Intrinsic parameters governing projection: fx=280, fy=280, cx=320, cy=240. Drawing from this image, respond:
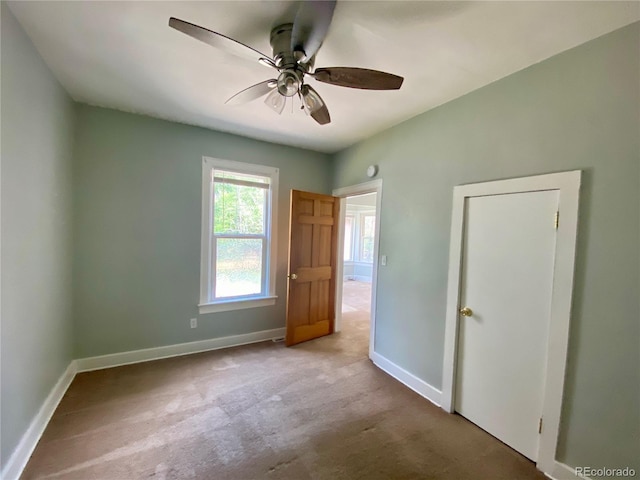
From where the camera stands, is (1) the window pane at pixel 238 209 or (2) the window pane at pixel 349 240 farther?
(2) the window pane at pixel 349 240

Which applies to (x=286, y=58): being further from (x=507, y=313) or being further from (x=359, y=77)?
(x=507, y=313)

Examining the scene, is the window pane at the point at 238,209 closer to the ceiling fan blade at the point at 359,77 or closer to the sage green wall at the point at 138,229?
the sage green wall at the point at 138,229

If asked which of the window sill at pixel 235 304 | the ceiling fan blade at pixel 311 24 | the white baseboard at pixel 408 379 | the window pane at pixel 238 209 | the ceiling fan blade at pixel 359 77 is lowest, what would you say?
the white baseboard at pixel 408 379

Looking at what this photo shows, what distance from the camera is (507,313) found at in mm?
1993

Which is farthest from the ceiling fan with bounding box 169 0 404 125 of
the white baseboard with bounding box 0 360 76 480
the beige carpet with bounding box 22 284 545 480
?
the white baseboard with bounding box 0 360 76 480

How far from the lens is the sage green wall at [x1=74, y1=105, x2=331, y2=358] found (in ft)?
8.92

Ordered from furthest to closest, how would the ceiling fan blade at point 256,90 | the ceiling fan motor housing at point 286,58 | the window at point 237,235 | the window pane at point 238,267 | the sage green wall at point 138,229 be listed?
1. the window pane at point 238,267
2. the window at point 237,235
3. the sage green wall at point 138,229
4. the ceiling fan blade at point 256,90
5. the ceiling fan motor housing at point 286,58

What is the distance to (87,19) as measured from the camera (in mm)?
1553

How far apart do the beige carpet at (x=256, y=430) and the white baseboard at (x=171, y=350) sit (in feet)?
0.34

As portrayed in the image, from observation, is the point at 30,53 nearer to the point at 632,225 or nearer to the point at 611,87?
the point at 611,87

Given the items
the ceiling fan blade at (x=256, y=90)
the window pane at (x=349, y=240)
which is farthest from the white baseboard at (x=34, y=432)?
the window pane at (x=349, y=240)

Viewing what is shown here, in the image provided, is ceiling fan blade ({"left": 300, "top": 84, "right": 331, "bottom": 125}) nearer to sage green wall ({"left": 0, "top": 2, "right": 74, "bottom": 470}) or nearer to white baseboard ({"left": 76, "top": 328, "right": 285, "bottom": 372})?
sage green wall ({"left": 0, "top": 2, "right": 74, "bottom": 470})

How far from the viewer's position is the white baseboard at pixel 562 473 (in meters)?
1.65

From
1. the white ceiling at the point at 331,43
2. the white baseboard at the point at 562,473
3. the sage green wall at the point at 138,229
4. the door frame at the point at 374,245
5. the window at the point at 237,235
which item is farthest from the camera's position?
the window at the point at 237,235
